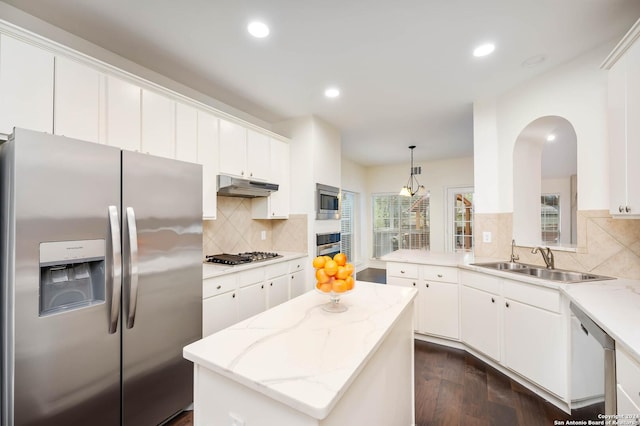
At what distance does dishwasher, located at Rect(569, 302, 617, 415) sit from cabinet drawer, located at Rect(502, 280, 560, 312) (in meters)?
0.12

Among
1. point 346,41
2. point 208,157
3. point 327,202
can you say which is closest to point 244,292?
point 208,157

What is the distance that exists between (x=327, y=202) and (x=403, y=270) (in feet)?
4.39

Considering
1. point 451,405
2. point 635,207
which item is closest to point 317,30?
point 635,207

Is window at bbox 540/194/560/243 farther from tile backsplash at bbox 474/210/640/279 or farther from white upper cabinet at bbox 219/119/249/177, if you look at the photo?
white upper cabinet at bbox 219/119/249/177

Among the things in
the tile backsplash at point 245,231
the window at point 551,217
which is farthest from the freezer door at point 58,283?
the window at point 551,217

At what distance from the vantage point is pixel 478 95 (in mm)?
2936

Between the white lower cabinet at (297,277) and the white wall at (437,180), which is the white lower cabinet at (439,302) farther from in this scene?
the white wall at (437,180)

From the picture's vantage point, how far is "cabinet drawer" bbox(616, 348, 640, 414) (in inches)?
40.1

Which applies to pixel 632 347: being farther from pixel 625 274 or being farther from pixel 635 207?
pixel 625 274

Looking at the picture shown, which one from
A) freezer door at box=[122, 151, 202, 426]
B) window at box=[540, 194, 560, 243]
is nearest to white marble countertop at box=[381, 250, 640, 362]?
freezer door at box=[122, 151, 202, 426]

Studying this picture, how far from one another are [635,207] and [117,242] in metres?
2.92

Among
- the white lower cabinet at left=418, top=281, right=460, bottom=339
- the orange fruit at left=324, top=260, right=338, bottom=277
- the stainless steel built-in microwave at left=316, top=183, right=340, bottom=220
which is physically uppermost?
the stainless steel built-in microwave at left=316, top=183, right=340, bottom=220

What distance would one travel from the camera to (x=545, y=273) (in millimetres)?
2377

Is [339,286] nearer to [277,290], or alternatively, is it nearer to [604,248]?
[277,290]
